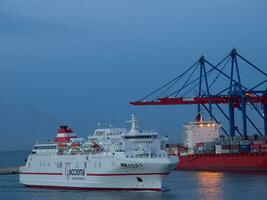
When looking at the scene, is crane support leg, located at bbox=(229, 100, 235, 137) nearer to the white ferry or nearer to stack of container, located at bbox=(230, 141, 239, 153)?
stack of container, located at bbox=(230, 141, 239, 153)

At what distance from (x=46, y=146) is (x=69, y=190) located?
4733mm

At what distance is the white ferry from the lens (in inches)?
1581

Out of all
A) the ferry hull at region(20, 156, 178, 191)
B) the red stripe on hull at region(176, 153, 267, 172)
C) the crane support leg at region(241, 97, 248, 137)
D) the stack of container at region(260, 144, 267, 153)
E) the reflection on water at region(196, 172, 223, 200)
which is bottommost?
the reflection on water at region(196, 172, 223, 200)

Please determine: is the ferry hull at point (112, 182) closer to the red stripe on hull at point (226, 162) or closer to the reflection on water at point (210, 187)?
the reflection on water at point (210, 187)

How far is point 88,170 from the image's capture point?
42.7 meters

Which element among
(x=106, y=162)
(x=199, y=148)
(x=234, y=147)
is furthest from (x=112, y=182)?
(x=199, y=148)

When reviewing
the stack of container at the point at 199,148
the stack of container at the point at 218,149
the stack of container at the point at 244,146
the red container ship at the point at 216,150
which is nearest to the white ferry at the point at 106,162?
the red container ship at the point at 216,150

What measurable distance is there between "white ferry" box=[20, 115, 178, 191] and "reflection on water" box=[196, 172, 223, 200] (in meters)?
2.72

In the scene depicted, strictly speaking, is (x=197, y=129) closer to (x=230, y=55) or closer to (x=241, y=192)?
(x=230, y=55)

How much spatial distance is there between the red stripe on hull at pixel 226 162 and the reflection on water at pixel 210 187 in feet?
18.8

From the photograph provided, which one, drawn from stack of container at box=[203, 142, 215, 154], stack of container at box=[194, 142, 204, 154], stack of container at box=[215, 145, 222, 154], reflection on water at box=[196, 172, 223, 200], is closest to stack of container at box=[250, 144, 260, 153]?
stack of container at box=[215, 145, 222, 154]

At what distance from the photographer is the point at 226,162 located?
209 ft

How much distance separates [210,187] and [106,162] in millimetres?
8179

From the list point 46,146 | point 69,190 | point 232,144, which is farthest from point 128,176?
point 232,144
